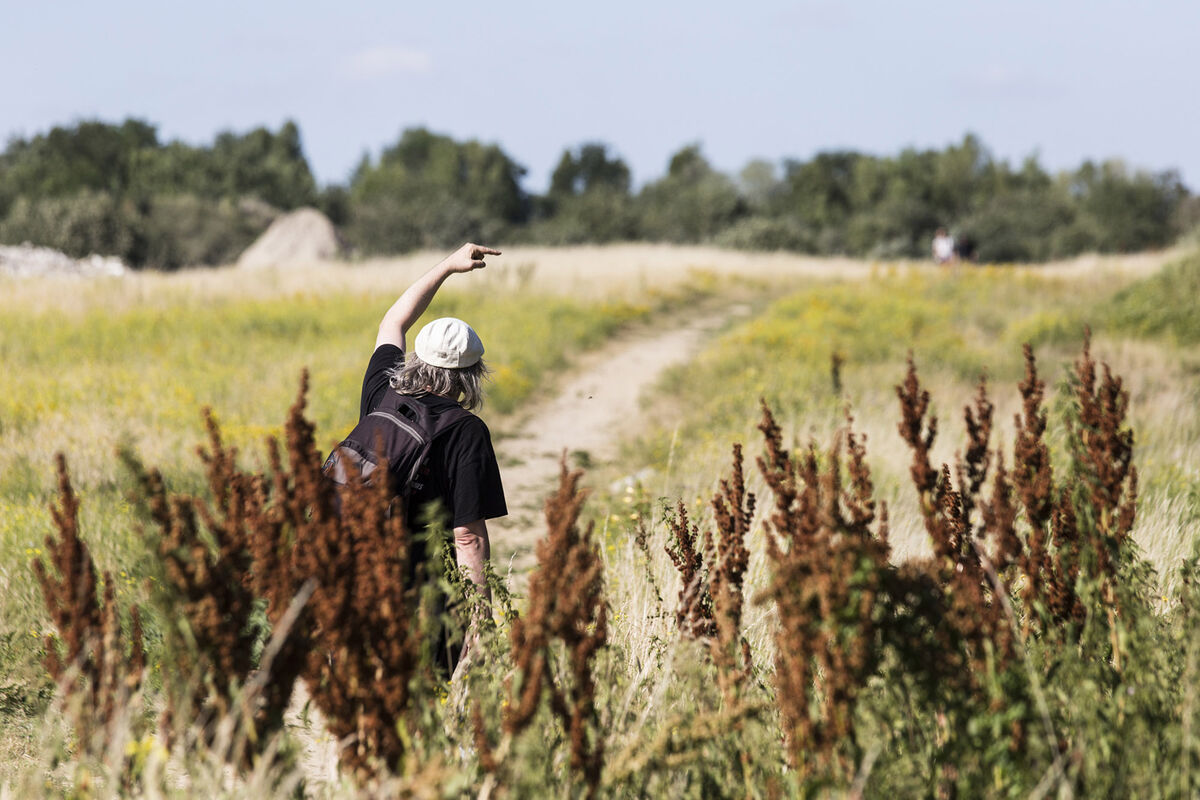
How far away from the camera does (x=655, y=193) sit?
2781 inches

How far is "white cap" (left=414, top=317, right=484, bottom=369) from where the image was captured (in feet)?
10.7

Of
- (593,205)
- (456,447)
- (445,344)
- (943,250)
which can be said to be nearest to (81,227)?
(593,205)

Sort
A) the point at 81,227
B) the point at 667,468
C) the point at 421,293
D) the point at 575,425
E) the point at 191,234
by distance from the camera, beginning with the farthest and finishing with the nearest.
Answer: the point at 191,234
the point at 81,227
the point at 575,425
the point at 667,468
the point at 421,293

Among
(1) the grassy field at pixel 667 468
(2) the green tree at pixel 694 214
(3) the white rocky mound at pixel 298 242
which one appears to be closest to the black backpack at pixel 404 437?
(1) the grassy field at pixel 667 468

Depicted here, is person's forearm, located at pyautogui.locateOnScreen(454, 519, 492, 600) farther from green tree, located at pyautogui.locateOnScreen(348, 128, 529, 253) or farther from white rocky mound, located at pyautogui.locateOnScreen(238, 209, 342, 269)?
green tree, located at pyautogui.locateOnScreen(348, 128, 529, 253)

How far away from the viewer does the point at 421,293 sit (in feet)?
12.9

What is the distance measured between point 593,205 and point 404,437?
58478 millimetres

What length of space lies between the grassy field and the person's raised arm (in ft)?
4.32

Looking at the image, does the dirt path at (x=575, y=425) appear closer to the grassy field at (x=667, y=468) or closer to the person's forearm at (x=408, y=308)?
the grassy field at (x=667, y=468)

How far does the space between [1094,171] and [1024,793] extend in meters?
86.3

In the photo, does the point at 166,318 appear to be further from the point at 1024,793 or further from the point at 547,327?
the point at 1024,793

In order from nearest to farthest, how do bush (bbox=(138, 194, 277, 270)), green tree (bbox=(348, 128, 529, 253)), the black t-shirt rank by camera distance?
the black t-shirt, bush (bbox=(138, 194, 277, 270)), green tree (bbox=(348, 128, 529, 253))

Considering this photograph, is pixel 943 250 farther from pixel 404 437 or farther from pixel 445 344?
pixel 404 437

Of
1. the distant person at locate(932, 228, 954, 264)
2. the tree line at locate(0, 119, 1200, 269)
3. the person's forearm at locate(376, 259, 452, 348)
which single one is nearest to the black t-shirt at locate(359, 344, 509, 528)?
the person's forearm at locate(376, 259, 452, 348)
